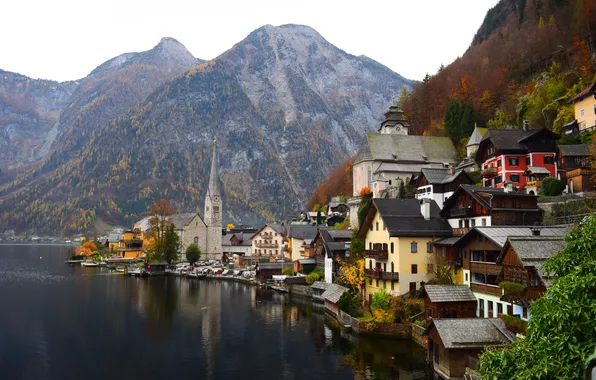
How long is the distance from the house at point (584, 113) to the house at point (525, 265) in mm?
27996

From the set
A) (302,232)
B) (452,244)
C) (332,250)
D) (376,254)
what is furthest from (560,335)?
(302,232)

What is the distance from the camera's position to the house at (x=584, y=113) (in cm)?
5016

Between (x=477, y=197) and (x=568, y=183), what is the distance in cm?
1217

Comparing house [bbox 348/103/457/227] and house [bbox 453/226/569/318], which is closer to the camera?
house [bbox 453/226/569/318]

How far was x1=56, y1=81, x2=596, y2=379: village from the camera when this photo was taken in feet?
93.3

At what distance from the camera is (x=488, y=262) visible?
112ft

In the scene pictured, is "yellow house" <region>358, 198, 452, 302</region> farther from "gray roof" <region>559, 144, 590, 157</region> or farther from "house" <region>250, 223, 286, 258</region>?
"house" <region>250, 223, 286, 258</region>

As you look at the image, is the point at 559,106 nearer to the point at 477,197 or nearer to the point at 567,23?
the point at 567,23

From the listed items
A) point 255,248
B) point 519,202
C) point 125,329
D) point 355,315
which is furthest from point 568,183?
point 255,248

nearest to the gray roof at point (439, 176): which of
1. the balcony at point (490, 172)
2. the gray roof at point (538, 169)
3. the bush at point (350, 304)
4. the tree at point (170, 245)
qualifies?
the balcony at point (490, 172)

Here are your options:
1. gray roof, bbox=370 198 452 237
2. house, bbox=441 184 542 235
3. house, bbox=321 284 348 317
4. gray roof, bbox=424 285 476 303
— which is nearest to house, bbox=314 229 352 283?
house, bbox=321 284 348 317

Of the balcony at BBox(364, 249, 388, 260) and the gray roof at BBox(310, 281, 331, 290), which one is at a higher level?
the balcony at BBox(364, 249, 388, 260)

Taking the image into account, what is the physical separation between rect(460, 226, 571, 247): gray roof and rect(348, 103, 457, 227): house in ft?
123

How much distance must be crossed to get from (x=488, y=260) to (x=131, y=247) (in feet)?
367
